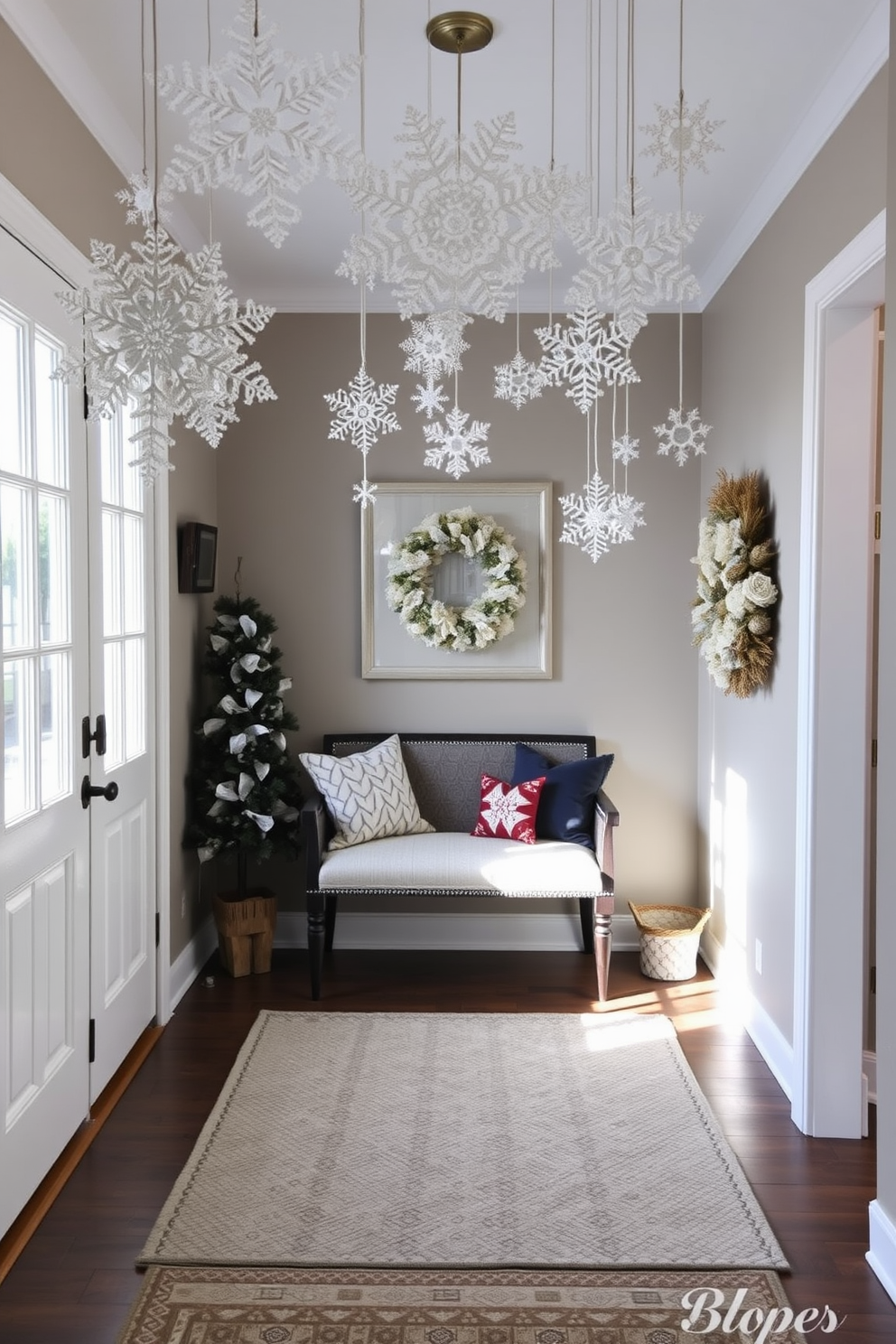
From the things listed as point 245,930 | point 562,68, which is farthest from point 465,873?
point 562,68

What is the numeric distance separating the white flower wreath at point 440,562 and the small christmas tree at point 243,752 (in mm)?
613

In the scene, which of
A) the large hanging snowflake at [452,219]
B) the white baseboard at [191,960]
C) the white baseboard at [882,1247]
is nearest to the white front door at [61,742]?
the white baseboard at [191,960]

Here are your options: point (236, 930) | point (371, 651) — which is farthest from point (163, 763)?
point (371, 651)

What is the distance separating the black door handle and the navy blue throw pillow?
1893 mm

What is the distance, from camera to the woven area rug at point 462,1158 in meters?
2.45

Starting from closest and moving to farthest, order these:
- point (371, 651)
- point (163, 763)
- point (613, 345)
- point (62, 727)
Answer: point (613, 345) < point (62, 727) < point (163, 763) < point (371, 651)

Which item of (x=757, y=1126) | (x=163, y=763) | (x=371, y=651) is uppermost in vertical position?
(x=371, y=651)

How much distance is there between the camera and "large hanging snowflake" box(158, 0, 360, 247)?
1201 mm

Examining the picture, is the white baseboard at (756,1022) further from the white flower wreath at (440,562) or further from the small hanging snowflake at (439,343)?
the small hanging snowflake at (439,343)

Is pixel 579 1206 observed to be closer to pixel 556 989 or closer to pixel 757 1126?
pixel 757 1126

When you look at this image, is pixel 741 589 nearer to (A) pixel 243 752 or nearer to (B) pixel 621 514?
Answer: (B) pixel 621 514

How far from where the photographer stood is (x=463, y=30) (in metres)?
2.47

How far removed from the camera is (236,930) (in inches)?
170

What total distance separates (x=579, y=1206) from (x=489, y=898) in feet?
7.37
